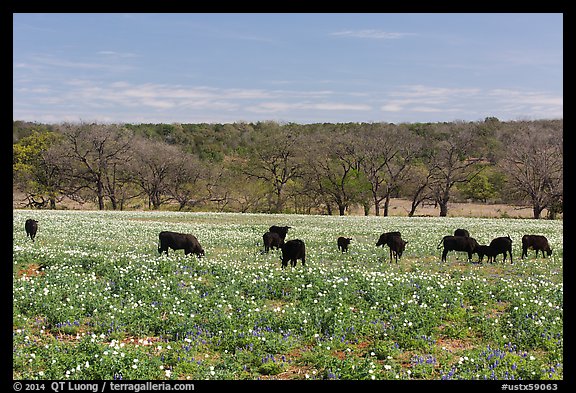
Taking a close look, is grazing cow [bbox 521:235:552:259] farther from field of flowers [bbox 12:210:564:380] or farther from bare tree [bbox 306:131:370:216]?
bare tree [bbox 306:131:370:216]

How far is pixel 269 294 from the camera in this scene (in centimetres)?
1234

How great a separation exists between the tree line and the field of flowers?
59.6 m

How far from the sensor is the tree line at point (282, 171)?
242 ft

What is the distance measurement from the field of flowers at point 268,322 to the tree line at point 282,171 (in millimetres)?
59579

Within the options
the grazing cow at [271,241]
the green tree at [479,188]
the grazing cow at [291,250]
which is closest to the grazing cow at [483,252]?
the grazing cow at [291,250]

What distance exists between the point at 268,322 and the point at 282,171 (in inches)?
2676

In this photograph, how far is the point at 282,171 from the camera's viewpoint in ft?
255

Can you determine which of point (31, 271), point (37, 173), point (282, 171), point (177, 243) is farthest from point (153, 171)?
point (31, 271)

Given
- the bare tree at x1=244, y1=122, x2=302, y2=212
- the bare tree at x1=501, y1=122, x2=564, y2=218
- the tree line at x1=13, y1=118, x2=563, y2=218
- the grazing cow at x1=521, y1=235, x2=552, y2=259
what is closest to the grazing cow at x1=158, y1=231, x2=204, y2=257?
the grazing cow at x1=521, y1=235, x2=552, y2=259

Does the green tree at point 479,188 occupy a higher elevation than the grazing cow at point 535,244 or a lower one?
higher

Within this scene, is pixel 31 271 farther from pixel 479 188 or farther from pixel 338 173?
pixel 479 188

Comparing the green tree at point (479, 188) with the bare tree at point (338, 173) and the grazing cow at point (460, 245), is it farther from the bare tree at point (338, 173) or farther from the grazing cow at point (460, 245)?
the grazing cow at point (460, 245)

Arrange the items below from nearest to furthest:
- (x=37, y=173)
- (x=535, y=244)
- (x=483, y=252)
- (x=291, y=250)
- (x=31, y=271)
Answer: (x=31, y=271) → (x=291, y=250) → (x=483, y=252) → (x=535, y=244) → (x=37, y=173)
